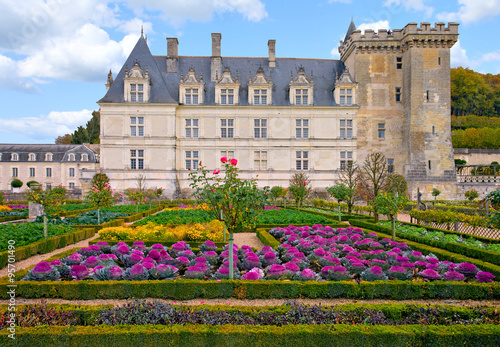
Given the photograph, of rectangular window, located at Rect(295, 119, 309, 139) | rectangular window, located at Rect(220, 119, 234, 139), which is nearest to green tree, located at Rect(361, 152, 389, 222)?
rectangular window, located at Rect(295, 119, 309, 139)

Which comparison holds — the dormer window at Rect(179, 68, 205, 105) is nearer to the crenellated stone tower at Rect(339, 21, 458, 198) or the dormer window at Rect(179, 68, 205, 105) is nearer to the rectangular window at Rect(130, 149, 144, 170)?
the rectangular window at Rect(130, 149, 144, 170)

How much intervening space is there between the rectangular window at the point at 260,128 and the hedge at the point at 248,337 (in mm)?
26288

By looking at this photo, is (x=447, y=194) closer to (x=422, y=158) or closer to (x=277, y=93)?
(x=422, y=158)

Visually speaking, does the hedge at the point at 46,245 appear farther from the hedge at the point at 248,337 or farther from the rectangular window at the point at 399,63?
the rectangular window at the point at 399,63

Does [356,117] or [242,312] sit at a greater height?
[356,117]

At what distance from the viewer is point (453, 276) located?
255 inches

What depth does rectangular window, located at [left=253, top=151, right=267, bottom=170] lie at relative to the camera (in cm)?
2995

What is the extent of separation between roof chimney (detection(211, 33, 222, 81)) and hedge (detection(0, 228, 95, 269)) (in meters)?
22.3

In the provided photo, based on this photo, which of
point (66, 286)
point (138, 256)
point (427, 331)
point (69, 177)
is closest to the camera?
point (427, 331)

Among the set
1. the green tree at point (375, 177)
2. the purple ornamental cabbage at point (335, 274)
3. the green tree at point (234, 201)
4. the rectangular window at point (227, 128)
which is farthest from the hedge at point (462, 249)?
the rectangular window at point (227, 128)

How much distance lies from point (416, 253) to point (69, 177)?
43330 millimetres

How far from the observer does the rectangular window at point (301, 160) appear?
30.1 meters

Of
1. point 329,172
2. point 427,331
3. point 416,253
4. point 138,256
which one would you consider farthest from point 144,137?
point 427,331

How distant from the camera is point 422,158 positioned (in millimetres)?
29891
